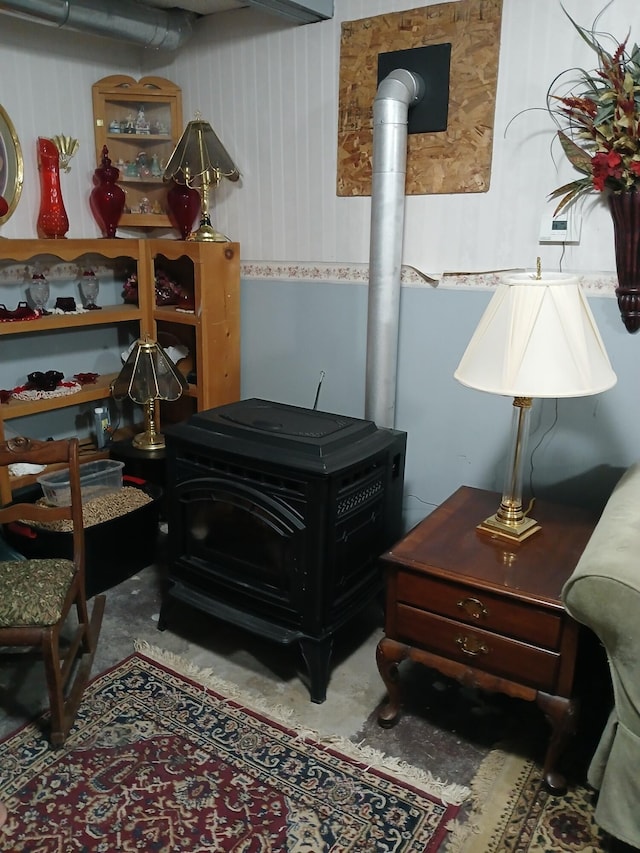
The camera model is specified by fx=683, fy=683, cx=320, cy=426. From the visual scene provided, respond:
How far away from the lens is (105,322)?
2.93 m

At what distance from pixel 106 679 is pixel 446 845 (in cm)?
114

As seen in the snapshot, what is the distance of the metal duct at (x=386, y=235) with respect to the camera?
2.28 metres

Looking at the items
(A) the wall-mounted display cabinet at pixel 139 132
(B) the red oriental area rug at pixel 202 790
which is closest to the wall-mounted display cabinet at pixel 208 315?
(A) the wall-mounted display cabinet at pixel 139 132

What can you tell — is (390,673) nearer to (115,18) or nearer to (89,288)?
(89,288)

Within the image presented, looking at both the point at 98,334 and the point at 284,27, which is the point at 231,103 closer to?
the point at 284,27

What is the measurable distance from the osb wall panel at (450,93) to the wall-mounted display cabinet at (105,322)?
0.70m

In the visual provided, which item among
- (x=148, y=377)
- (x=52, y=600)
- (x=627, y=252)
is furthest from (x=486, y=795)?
(x=148, y=377)

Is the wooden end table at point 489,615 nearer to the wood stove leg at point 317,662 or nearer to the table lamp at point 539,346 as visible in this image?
the wood stove leg at point 317,662

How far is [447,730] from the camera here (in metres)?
1.95

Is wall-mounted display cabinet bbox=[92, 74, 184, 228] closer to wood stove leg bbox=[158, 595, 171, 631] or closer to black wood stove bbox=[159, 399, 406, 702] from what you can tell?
black wood stove bbox=[159, 399, 406, 702]

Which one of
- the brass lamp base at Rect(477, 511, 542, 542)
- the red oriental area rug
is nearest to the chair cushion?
the red oriental area rug

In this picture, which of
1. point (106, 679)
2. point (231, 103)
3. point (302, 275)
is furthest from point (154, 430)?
point (231, 103)

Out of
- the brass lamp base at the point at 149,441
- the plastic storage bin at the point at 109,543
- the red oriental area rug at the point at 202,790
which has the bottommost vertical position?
the red oriental area rug at the point at 202,790

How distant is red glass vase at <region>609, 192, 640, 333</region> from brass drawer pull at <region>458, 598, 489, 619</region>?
1012 mm
